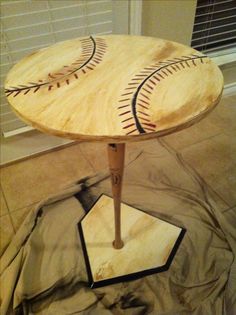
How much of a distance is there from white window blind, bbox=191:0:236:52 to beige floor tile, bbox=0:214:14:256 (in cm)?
138

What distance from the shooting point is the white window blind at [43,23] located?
1028mm

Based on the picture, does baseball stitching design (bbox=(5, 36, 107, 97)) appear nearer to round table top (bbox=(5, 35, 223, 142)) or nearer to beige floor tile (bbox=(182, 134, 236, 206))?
round table top (bbox=(5, 35, 223, 142))

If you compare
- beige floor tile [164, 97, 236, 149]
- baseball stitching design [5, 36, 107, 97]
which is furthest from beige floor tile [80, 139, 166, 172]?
baseball stitching design [5, 36, 107, 97]

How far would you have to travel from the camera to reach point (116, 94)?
0.60m

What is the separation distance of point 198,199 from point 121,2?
92 centimetres

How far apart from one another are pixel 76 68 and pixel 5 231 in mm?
753

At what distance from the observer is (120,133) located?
50 centimetres

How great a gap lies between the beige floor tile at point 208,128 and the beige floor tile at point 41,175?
0.52 meters

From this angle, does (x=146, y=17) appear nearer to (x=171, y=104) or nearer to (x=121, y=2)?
(x=121, y=2)

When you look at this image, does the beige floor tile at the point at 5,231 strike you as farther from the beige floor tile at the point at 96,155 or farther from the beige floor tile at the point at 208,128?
the beige floor tile at the point at 208,128

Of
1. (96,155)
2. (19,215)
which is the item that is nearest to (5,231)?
(19,215)

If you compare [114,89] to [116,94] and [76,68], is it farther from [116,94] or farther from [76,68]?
[76,68]

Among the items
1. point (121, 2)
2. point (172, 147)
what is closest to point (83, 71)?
point (121, 2)

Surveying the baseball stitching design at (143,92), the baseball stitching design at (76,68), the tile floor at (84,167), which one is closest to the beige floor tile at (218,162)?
the tile floor at (84,167)
